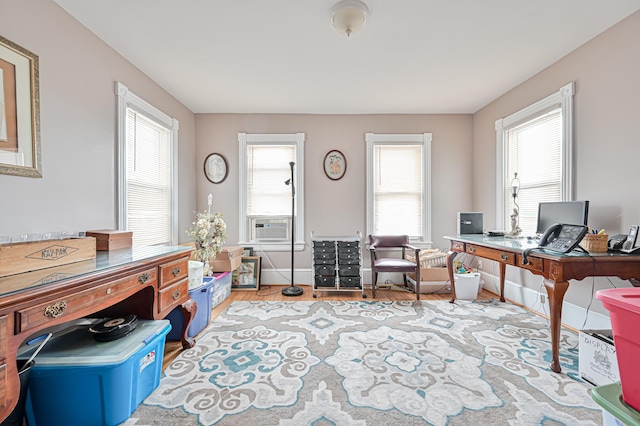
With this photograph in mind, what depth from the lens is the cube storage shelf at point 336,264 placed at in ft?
12.3

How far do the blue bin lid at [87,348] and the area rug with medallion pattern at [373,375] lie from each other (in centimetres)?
39

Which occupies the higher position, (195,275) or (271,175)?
(271,175)

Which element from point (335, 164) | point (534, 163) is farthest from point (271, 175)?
point (534, 163)

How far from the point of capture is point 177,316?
2.38m

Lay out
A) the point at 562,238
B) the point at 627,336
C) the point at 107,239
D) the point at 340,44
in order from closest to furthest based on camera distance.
A: the point at 627,336, the point at 107,239, the point at 562,238, the point at 340,44

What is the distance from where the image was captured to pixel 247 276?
407 centimetres

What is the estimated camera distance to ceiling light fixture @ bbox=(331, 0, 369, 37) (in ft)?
6.48

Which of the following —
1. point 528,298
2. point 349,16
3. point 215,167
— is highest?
point 349,16

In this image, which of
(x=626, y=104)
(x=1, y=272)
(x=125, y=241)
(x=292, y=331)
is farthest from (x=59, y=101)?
(x=626, y=104)

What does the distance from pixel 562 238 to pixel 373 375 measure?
5.78 ft

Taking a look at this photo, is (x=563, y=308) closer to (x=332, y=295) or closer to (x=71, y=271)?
(x=332, y=295)

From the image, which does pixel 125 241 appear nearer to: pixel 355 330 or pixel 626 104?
pixel 355 330

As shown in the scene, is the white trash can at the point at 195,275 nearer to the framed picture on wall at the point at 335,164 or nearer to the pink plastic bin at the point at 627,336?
the framed picture on wall at the point at 335,164

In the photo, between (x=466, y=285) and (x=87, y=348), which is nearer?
(x=87, y=348)
